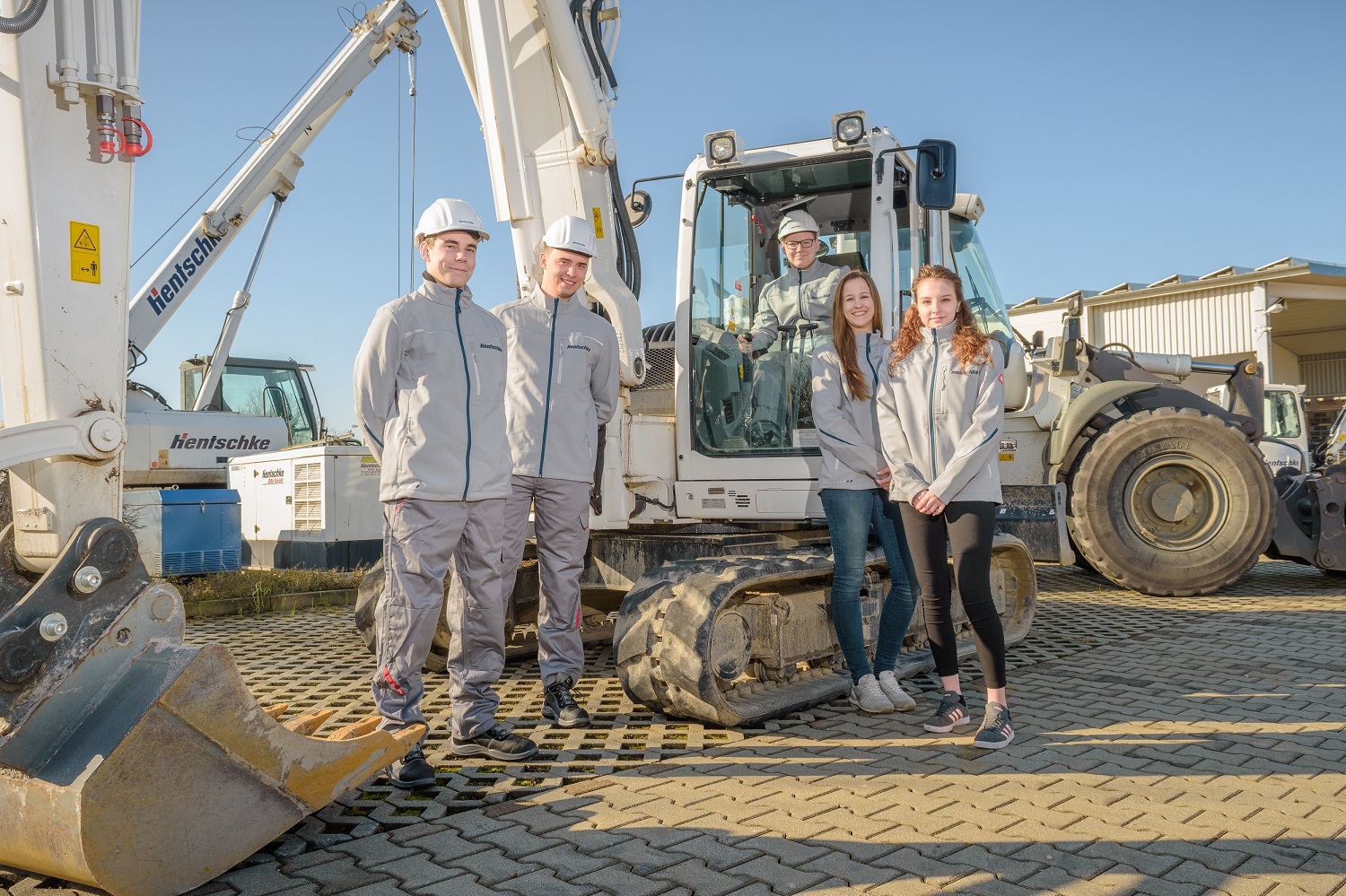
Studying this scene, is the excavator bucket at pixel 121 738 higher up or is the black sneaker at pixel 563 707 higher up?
the excavator bucket at pixel 121 738

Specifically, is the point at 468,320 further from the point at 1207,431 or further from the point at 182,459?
the point at 182,459

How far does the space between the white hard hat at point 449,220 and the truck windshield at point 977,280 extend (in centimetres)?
325

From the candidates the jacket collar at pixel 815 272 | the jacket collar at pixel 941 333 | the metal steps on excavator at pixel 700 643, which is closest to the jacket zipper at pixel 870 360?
the jacket collar at pixel 941 333

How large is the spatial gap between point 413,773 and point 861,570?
6.96 feet

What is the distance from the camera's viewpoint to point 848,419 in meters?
4.73

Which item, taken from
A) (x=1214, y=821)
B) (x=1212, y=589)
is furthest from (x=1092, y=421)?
(x=1214, y=821)

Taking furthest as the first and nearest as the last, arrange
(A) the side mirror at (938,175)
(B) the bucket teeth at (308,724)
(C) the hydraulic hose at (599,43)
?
(C) the hydraulic hose at (599,43) < (A) the side mirror at (938,175) < (B) the bucket teeth at (308,724)

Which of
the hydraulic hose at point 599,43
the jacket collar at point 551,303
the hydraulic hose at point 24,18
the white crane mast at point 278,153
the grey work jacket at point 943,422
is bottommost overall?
the grey work jacket at point 943,422

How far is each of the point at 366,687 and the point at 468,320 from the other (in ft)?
7.76

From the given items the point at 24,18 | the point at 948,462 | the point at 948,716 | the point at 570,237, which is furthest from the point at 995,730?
the point at 24,18

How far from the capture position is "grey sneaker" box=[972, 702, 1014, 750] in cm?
411

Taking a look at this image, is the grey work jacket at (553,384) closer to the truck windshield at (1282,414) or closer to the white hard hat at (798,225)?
the white hard hat at (798,225)

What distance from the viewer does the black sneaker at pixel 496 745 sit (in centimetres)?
397

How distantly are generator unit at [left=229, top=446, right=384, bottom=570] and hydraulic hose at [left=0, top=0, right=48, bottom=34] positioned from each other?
8.54 meters
